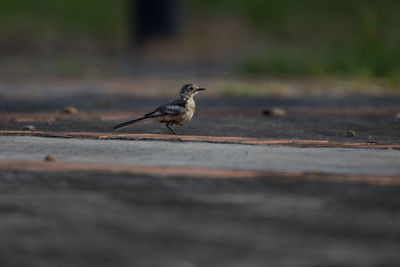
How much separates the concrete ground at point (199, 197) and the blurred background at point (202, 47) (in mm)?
6412

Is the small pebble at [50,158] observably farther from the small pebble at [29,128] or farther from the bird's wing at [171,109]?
the small pebble at [29,128]

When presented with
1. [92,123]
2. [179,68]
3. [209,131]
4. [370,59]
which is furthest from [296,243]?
[179,68]

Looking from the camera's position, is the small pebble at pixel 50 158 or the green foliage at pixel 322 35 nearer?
the small pebble at pixel 50 158

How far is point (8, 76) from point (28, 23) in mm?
15472

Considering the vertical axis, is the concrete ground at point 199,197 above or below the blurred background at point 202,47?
below

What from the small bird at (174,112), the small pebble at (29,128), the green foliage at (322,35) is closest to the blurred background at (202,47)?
the green foliage at (322,35)

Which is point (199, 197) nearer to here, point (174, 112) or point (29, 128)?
point (174, 112)

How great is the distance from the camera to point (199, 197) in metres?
4.49

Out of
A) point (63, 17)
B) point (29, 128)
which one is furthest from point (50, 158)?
point (63, 17)

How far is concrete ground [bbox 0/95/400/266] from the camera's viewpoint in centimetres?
354

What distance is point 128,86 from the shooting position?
603 inches

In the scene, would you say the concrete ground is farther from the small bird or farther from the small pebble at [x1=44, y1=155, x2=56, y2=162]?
the small bird

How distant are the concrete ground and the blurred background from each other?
6.41 meters

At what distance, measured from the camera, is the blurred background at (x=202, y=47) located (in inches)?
606
